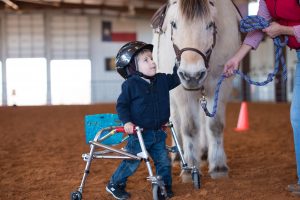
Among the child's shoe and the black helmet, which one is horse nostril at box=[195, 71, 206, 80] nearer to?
the black helmet

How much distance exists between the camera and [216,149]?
14.2 ft

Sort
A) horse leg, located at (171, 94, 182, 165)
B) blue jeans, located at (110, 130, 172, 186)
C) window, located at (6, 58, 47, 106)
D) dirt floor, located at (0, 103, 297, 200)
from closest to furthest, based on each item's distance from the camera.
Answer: blue jeans, located at (110, 130, 172, 186), dirt floor, located at (0, 103, 297, 200), horse leg, located at (171, 94, 182, 165), window, located at (6, 58, 47, 106)

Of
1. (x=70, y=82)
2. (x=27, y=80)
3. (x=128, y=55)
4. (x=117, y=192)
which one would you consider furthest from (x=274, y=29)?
(x=27, y=80)

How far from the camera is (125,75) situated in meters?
3.61

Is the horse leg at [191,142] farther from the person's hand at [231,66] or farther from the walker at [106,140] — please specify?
the person's hand at [231,66]

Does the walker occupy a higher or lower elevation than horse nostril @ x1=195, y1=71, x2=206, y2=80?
lower

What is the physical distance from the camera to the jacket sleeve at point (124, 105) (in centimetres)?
338

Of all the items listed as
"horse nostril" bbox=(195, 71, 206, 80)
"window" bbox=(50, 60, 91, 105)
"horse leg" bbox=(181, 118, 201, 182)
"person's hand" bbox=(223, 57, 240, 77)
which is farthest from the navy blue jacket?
"window" bbox=(50, 60, 91, 105)

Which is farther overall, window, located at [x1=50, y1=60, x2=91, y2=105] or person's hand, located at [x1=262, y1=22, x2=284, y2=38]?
window, located at [x1=50, y1=60, x2=91, y2=105]

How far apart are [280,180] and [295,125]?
30.1 inches

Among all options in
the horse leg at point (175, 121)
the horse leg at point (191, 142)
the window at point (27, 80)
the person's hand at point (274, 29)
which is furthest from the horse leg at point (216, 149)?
the window at point (27, 80)

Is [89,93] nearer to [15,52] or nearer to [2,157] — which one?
[15,52]

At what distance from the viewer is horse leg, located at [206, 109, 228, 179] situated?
429 cm

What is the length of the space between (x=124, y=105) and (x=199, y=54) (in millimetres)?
686
